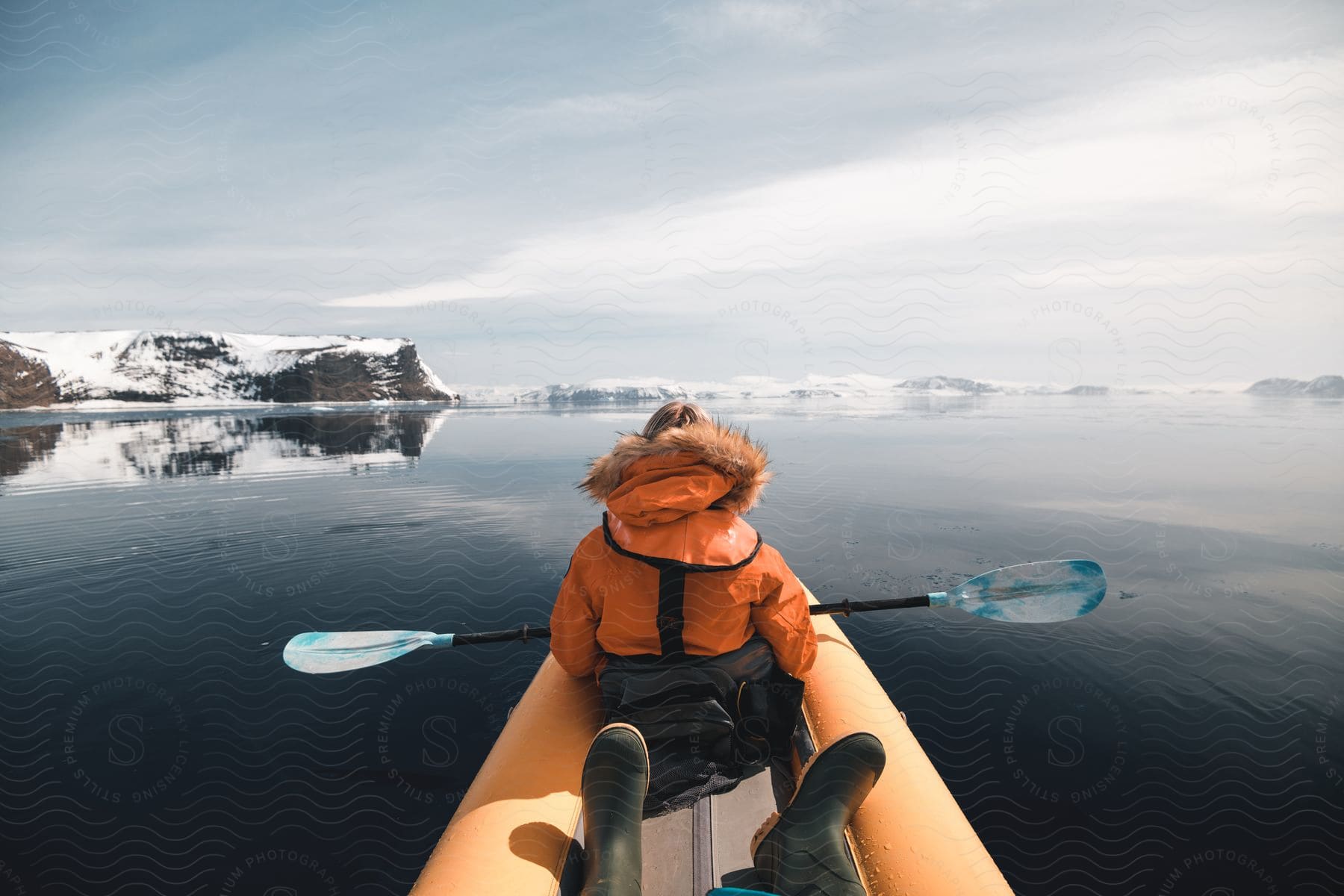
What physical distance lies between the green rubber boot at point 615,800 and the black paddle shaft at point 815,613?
149 cm

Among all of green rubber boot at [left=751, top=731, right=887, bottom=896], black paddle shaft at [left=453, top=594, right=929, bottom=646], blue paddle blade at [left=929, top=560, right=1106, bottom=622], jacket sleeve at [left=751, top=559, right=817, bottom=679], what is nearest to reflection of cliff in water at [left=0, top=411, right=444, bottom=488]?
black paddle shaft at [left=453, top=594, right=929, bottom=646]

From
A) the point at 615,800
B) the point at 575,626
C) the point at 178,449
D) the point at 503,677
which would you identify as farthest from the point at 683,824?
the point at 178,449

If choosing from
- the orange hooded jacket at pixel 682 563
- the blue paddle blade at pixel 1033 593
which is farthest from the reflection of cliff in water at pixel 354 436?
the orange hooded jacket at pixel 682 563

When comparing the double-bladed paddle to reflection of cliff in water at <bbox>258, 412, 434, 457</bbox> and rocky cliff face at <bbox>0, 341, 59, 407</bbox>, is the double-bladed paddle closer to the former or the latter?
reflection of cliff in water at <bbox>258, 412, 434, 457</bbox>

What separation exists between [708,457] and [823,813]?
1.45 meters

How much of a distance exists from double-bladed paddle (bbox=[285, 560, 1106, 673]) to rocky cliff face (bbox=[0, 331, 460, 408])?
12773 cm

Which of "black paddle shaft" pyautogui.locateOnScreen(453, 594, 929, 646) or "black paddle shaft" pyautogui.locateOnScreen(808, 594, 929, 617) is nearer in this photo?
"black paddle shaft" pyautogui.locateOnScreen(453, 594, 929, 646)

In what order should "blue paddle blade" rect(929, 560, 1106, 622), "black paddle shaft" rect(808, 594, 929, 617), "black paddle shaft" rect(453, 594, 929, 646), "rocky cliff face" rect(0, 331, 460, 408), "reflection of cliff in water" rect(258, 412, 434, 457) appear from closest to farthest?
1. "black paddle shaft" rect(453, 594, 929, 646)
2. "black paddle shaft" rect(808, 594, 929, 617)
3. "blue paddle blade" rect(929, 560, 1106, 622)
4. "reflection of cliff in water" rect(258, 412, 434, 457)
5. "rocky cliff face" rect(0, 331, 460, 408)

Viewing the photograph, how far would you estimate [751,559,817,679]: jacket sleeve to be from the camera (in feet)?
9.05

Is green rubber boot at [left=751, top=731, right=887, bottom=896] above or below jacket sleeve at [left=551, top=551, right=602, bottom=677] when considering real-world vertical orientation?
below

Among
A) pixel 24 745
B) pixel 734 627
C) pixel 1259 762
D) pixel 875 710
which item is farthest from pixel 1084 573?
pixel 24 745

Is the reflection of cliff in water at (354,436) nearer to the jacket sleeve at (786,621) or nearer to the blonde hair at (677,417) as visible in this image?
the blonde hair at (677,417)

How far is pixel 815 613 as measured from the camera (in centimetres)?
405

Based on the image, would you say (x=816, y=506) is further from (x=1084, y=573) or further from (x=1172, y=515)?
(x=1084, y=573)
